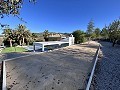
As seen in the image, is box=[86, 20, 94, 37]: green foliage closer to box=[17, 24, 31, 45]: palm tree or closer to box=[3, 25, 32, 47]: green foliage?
box=[3, 25, 32, 47]: green foliage

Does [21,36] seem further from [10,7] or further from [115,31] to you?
[10,7]

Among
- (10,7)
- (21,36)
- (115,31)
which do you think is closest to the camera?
(10,7)

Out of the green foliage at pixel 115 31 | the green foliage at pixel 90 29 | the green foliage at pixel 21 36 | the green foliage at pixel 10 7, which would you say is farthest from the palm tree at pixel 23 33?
the green foliage at pixel 10 7

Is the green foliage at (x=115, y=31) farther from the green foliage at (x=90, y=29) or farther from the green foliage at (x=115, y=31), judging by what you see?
the green foliage at (x=90, y=29)

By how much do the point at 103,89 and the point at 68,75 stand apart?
2158mm

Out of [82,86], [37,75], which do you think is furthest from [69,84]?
[37,75]

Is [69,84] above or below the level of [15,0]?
below

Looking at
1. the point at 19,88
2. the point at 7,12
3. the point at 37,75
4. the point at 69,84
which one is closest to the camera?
the point at 7,12

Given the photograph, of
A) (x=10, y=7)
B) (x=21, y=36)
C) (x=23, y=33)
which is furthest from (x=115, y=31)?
(x=21, y=36)

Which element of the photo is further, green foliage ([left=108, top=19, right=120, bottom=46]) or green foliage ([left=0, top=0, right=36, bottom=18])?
green foliage ([left=108, top=19, right=120, bottom=46])

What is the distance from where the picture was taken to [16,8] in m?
5.54

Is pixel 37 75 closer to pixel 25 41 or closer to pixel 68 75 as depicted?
pixel 68 75

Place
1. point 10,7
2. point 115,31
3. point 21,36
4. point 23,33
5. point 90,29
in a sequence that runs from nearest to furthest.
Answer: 1. point 10,7
2. point 115,31
3. point 21,36
4. point 23,33
5. point 90,29

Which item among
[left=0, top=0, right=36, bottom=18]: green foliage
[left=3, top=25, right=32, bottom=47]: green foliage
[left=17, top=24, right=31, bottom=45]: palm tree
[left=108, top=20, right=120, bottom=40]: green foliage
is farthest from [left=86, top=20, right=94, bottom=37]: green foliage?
[left=0, top=0, right=36, bottom=18]: green foliage
